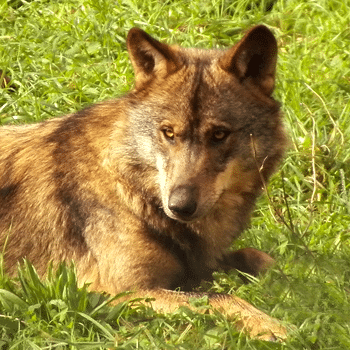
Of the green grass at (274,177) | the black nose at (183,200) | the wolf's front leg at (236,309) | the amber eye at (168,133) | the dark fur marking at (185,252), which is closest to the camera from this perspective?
the green grass at (274,177)

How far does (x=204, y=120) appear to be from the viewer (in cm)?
448

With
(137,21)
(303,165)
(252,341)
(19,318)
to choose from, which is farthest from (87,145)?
(137,21)

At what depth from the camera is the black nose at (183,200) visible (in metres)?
4.33

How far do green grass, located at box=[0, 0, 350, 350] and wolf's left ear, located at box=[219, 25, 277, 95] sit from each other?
972 mm

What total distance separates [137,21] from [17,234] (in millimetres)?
3626

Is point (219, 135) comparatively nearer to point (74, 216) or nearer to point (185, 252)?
point (185, 252)

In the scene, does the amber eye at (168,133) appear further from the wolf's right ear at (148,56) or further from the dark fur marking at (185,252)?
the dark fur marking at (185,252)

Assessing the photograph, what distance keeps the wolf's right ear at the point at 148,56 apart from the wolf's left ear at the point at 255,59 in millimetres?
351

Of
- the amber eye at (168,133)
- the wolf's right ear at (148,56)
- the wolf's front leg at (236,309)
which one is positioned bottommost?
the wolf's front leg at (236,309)

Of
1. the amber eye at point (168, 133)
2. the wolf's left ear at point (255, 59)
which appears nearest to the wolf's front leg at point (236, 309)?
the amber eye at point (168, 133)

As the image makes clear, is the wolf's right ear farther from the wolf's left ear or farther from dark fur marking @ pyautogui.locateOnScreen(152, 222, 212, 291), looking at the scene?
dark fur marking @ pyautogui.locateOnScreen(152, 222, 212, 291)

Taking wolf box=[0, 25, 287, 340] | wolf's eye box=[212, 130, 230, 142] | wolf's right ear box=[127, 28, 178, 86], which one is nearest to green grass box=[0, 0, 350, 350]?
wolf box=[0, 25, 287, 340]

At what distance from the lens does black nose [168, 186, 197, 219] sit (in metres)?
4.33

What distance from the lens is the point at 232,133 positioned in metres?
4.57
